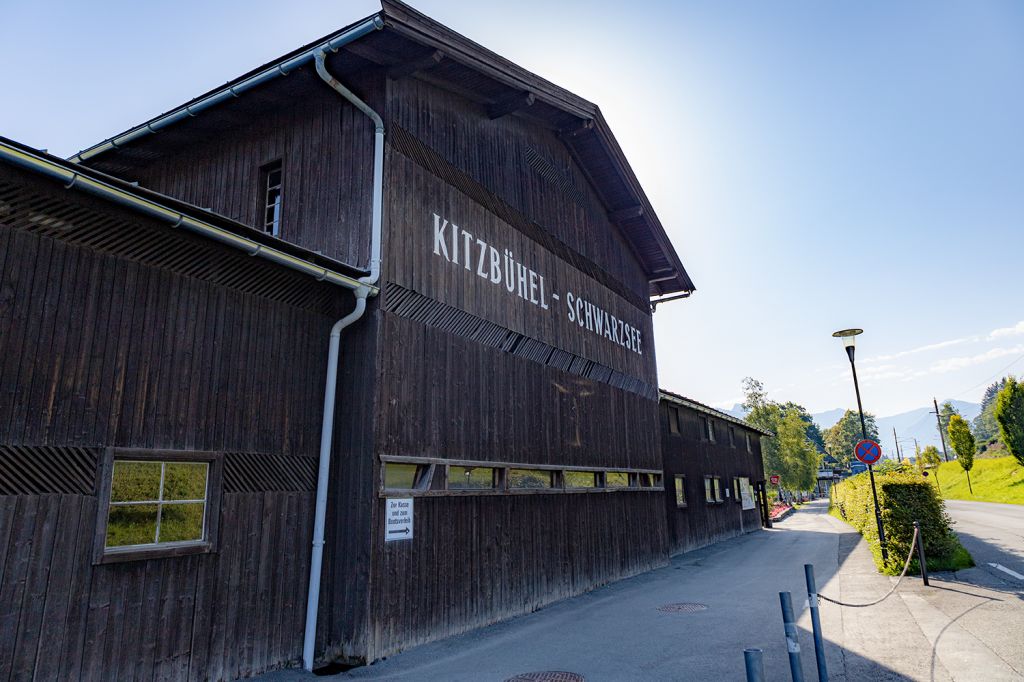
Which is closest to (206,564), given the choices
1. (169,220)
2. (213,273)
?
(213,273)

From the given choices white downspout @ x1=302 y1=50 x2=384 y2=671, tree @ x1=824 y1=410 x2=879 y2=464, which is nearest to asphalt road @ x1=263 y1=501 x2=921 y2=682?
white downspout @ x1=302 y1=50 x2=384 y2=671

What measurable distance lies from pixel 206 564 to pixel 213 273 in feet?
10.3

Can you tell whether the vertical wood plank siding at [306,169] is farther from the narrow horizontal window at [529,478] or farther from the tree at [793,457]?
the tree at [793,457]

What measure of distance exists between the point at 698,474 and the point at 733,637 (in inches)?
564

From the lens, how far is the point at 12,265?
5.26m

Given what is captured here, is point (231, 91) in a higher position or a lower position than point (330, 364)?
higher

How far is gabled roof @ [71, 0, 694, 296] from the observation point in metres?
8.36

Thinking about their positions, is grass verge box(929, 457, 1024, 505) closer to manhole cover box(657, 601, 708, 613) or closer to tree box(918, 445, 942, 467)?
tree box(918, 445, 942, 467)

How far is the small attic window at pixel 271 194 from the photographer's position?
31.7 ft

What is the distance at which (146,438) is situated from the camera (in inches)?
238

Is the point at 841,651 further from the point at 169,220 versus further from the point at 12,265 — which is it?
the point at 12,265

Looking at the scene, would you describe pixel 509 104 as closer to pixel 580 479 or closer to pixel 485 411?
pixel 485 411

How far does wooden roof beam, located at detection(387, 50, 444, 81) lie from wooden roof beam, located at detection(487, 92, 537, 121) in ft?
7.71

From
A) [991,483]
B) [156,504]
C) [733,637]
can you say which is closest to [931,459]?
[991,483]
